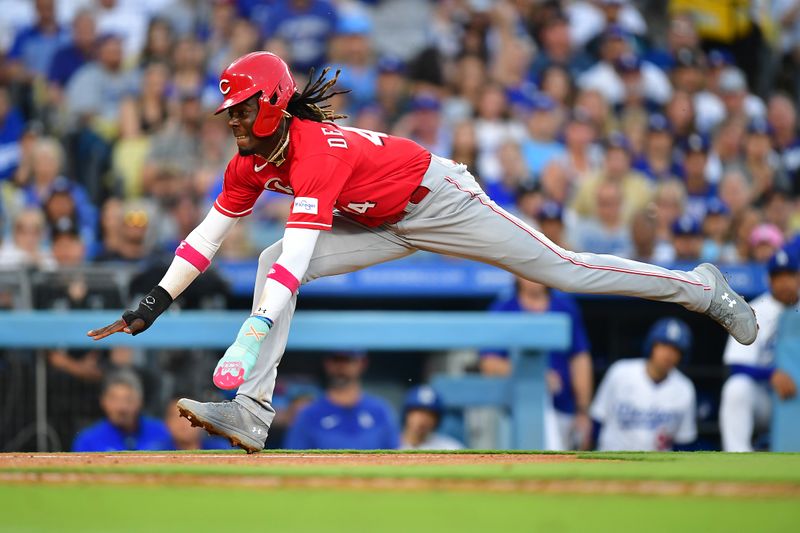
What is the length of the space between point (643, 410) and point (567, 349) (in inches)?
27.4

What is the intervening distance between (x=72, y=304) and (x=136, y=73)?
4076 millimetres

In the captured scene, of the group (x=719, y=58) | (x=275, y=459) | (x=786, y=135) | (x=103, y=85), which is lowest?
(x=275, y=459)

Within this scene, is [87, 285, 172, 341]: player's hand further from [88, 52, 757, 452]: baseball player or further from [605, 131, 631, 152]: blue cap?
[605, 131, 631, 152]: blue cap

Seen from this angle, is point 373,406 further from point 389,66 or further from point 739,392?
point 389,66

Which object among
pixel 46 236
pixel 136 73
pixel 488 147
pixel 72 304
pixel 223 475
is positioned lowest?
pixel 223 475

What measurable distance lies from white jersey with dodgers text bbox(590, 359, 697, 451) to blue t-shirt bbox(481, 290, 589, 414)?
262 millimetres

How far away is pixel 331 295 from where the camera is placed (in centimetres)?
975

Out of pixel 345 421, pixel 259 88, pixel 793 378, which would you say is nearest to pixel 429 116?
pixel 345 421

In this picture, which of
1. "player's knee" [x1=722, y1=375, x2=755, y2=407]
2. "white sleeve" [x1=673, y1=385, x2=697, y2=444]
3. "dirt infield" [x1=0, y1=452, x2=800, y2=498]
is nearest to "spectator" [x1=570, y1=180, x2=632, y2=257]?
"white sleeve" [x1=673, y1=385, x2=697, y2=444]

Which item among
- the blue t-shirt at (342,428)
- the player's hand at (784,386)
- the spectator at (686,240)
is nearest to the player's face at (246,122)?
the blue t-shirt at (342,428)

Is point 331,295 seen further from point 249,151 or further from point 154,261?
point 249,151

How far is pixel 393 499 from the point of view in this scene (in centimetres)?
427

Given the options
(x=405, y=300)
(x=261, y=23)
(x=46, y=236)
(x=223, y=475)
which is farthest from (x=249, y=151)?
(x=261, y=23)

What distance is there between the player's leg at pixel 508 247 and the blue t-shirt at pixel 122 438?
2.98 m
